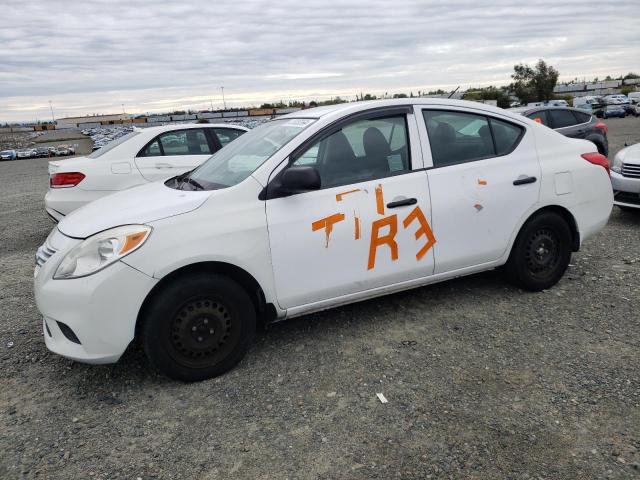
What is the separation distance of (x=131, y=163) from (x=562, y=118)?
9.26m

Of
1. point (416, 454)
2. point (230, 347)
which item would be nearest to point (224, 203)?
point (230, 347)

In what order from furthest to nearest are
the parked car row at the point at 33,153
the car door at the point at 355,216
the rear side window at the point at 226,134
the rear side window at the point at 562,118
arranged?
1. the parked car row at the point at 33,153
2. the rear side window at the point at 562,118
3. the rear side window at the point at 226,134
4. the car door at the point at 355,216

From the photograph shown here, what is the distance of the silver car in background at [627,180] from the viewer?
22.1 feet

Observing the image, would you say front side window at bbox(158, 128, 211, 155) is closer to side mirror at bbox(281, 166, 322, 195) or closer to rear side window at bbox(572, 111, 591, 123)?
side mirror at bbox(281, 166, 322, 195)

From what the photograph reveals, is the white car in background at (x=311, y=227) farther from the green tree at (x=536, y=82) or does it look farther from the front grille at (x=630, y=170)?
the green tree at (x=536, y=82)

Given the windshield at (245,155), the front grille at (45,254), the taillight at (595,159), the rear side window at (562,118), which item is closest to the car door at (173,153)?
the windshield at (245,155)

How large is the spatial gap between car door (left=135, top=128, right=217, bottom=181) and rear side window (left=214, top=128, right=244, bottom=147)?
0.46 feet

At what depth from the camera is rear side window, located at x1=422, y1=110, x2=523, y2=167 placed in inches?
156

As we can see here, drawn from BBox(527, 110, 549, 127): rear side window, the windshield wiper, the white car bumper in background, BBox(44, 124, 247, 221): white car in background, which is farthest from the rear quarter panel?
BBox(527, 110, 549, 127): rear side window

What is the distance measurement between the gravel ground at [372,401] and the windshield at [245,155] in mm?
1265

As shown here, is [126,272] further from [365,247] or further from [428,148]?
[428,148]

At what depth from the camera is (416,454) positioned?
8.41 ft

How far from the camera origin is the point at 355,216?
11.6 feet

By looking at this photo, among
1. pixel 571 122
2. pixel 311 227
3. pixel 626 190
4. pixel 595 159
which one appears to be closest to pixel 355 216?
pixel 311 227
